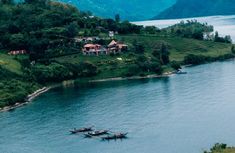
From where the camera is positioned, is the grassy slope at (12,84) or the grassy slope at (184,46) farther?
the grassy slope at (184,46)

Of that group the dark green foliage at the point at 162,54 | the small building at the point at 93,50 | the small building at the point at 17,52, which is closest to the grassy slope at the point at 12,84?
the small building at the point at 17,52

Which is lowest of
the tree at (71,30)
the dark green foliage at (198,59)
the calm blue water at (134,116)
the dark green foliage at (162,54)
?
the calm blue water at (134,116)

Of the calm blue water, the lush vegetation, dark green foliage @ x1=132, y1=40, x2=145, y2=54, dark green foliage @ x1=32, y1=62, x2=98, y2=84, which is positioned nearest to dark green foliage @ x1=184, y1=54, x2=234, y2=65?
the lush vegetation

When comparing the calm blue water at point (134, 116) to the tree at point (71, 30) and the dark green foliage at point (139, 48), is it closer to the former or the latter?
the dark green foliage at point (139, 48)

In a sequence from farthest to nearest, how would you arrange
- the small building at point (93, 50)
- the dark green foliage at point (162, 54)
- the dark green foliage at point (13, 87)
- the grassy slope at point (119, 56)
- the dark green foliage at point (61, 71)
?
the small building at point (93, 50) → the dark green foliage at point (162, 54) → the dark green foliage at point (61, 71) → the grassy slope at point (119, 56) → the dark green foliage at point (13, 87)

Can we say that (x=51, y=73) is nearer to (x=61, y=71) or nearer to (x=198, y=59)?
(x=61, y=71)

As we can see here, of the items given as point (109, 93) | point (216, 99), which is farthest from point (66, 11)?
point (216, 99)

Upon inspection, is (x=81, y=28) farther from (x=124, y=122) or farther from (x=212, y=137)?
(x=212, y=137)
